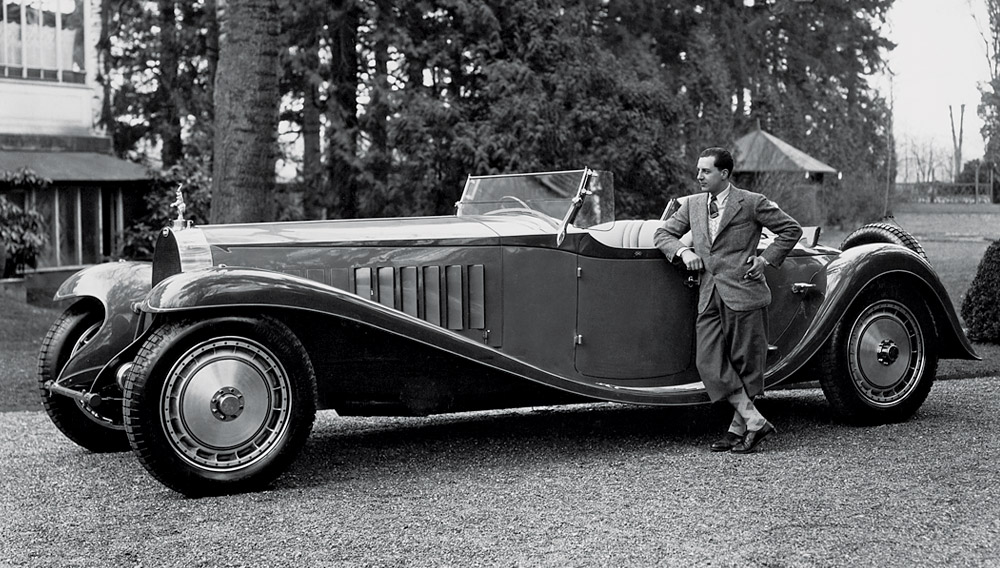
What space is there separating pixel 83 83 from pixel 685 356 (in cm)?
1710

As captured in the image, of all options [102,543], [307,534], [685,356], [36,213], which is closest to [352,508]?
[307,534]

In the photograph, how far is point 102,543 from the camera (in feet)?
14.7

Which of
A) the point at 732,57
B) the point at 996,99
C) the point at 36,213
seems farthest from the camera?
the point at 732,57

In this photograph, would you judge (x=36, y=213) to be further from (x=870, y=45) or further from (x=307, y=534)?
(x=870, y=45)

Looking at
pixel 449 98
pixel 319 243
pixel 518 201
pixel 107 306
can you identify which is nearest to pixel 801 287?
pixel 518 201

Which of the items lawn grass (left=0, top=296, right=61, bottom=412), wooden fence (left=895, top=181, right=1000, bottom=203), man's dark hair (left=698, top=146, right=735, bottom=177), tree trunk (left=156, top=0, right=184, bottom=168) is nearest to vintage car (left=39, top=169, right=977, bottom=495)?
man's dark hair (left=698, top=146, right=735, bottom=177)

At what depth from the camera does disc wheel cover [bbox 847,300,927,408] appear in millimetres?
6805

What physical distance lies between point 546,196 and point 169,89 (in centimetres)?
1928

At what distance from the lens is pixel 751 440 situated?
19.9 ft

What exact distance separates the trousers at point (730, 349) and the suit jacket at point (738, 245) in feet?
0.21

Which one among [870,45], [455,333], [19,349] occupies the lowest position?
[19,349]

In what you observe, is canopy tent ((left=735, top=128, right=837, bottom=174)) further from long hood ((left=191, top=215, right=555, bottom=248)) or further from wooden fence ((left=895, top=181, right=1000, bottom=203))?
long hood ((left=191, top=215, right=555, bottom=248))

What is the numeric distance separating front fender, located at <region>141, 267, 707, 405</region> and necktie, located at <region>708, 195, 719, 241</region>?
1.16 metres

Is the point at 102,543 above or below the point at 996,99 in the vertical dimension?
below
